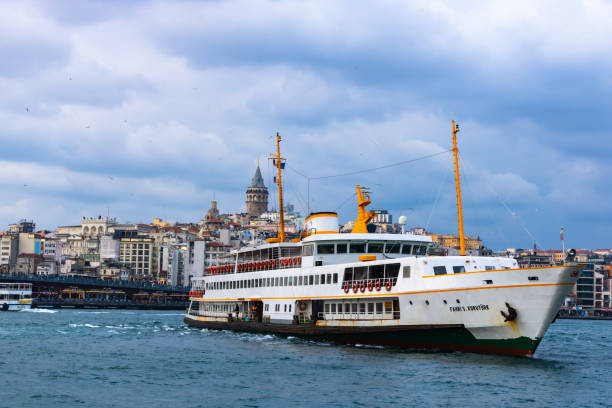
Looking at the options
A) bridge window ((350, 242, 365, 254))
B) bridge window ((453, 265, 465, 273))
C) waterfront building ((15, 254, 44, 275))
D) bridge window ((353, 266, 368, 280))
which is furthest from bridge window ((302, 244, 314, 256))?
waterfront building ((15, 254, 44, 275))

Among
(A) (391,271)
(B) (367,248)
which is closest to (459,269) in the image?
(A) (391,271)

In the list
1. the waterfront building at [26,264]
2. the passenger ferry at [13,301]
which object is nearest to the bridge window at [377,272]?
the passenger ferry at [13,301]

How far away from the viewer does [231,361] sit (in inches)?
1428

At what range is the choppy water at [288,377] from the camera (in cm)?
2673

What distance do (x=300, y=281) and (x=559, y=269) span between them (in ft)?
53.0

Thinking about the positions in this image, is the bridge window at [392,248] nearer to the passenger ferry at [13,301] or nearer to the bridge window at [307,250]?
the bridge window at [307,250]

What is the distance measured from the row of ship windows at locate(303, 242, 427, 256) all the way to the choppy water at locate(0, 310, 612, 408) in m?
5.31

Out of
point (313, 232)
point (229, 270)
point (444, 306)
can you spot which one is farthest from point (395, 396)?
point (229, 270)

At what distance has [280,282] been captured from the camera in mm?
46188

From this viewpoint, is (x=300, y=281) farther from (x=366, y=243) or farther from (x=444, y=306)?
(x=444, y=306)

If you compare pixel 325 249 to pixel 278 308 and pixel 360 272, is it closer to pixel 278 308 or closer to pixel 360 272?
pixel 360 272

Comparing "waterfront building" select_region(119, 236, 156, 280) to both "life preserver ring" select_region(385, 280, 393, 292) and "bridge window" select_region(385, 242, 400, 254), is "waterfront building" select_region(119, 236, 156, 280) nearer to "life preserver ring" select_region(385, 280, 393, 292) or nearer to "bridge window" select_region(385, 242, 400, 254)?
"bridge window" select_region(385, 242, 400, 254)

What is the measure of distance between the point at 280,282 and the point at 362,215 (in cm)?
623

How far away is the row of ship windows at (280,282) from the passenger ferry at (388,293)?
2.3 inches
